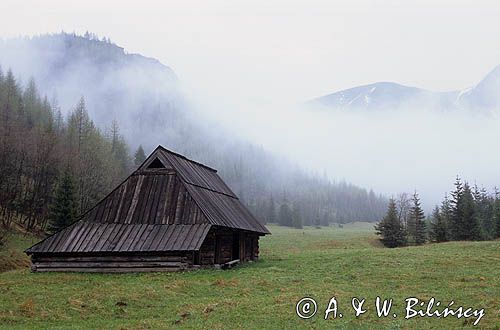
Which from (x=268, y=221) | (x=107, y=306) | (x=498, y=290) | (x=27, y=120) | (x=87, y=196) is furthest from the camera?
(x=268, y=221)

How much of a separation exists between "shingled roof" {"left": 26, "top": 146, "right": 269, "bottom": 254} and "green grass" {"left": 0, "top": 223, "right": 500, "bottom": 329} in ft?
6.64

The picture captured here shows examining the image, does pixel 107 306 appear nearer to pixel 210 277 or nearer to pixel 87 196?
pixel 210 277

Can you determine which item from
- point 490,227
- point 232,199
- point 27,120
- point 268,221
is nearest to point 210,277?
point 232,199

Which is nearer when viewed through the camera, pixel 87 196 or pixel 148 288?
pixel 148 288

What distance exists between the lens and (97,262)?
3067 cm

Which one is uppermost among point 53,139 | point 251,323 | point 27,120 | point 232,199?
point 27,120

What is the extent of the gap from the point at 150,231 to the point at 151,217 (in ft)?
3.95

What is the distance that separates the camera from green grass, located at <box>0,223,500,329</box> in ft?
52.0

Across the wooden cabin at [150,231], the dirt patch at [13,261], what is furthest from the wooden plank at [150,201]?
the dirt patch at [13,261]

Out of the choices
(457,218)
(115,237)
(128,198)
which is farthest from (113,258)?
(457,218)

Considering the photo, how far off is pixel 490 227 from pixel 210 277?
6652cm

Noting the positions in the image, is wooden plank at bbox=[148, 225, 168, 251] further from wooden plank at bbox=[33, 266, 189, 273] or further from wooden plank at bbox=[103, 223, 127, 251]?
wooden plank at bbox=[103, 223, 127, 251]

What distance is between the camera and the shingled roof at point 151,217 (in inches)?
1191

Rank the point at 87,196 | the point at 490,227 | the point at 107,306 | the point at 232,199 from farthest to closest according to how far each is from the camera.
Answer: the point at 490,227 → the point at 87,196 → the point at 232,199 → the point at 107,306
